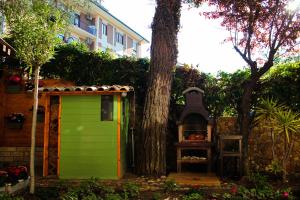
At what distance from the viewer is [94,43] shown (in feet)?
107

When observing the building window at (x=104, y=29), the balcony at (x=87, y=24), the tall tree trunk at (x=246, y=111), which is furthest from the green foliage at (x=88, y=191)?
the building window at (x=104, y=29)

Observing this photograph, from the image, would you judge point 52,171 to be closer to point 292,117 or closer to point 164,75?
point 164,75

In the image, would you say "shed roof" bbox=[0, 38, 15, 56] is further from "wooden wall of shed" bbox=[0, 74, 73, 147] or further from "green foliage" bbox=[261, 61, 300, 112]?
"green foliage" bbox=[261, 61, 300, 112]

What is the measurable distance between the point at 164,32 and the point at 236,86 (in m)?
2.42

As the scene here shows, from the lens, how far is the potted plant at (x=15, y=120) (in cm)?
1011

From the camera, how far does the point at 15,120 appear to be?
33.2 feet

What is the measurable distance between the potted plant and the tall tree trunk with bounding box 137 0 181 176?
3686 millimetres

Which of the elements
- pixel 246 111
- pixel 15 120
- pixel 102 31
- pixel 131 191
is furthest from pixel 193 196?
pixel 102 31

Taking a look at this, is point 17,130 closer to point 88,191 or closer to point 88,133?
point 88,133

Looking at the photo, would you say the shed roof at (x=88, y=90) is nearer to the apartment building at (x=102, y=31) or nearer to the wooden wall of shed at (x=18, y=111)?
the wooden wall of shed at (x=18, y=111)

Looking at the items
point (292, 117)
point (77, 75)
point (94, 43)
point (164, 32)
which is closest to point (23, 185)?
point (77, 75)

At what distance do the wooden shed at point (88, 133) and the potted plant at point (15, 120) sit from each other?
7.29ft

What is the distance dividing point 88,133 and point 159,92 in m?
1.98

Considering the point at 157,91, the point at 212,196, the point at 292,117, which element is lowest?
the point at 212,196
